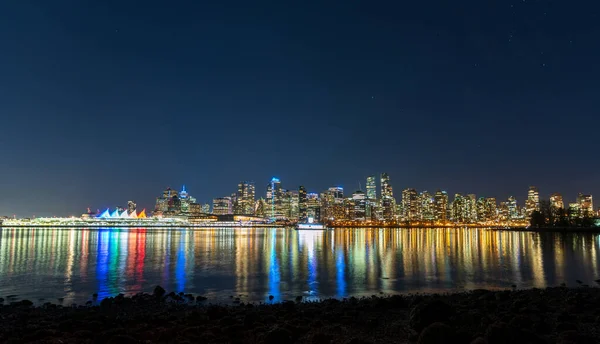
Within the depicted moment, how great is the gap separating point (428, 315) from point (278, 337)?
4632 millimetres

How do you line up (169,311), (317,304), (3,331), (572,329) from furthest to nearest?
(317,304) → (169,311) → (3,331) → (572,329)

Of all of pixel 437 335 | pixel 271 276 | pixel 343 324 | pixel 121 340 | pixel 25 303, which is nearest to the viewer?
pixel 437 335

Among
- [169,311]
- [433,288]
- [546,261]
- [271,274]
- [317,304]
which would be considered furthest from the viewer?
[546,261]

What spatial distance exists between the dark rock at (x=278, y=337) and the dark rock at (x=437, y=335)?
3414 mm

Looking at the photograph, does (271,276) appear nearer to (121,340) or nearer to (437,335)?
(121,340)

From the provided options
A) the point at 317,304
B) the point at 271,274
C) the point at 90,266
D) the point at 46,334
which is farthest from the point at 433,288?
the point at 90,266

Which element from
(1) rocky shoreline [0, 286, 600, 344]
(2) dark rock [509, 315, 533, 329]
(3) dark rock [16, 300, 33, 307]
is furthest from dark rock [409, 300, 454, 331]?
(3) dark rock [16, 300, 33, 307]

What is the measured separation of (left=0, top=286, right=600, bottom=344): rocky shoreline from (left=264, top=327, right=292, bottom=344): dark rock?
26mm

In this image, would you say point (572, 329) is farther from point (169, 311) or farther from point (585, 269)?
point (585, 269)

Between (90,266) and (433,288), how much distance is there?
31.4m

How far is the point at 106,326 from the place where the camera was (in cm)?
1402

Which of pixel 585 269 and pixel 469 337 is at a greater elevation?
pixel 469 337

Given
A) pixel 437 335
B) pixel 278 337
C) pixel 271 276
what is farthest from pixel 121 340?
pixel 271 276

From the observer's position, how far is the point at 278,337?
11.1 metres
